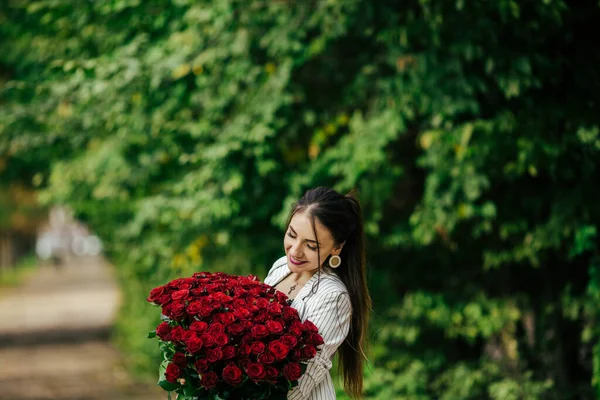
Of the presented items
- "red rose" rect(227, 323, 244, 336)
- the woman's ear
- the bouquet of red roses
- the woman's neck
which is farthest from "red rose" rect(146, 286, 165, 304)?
the woman's ear

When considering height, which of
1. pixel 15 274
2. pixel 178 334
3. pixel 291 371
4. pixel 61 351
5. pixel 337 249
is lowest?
pixel 61 351

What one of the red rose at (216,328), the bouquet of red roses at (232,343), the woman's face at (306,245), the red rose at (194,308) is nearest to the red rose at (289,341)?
the bouquet of red roses at (232,343)

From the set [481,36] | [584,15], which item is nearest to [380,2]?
[481,36]

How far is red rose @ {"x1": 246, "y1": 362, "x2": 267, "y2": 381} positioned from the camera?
111 inches

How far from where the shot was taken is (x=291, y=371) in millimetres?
2844

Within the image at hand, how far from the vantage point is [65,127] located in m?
6.54

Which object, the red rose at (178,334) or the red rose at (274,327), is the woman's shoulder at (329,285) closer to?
the red rose at (274,327)

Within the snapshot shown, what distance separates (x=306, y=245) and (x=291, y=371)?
516 millimetres

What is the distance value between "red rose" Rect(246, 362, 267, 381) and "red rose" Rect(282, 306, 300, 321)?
0.63 feet

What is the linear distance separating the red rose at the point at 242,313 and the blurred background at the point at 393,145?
2.29 meters

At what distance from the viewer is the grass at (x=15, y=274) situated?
30.5 m

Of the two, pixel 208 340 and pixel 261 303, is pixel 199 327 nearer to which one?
pixel 208 340

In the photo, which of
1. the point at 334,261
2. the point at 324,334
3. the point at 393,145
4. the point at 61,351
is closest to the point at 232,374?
the point at 324,334

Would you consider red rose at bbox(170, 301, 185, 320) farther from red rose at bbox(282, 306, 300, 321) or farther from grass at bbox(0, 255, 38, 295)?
grass at bbox(0, 255, 38, 295)
